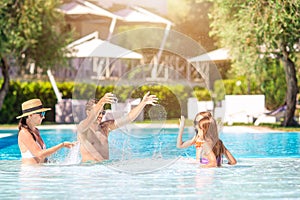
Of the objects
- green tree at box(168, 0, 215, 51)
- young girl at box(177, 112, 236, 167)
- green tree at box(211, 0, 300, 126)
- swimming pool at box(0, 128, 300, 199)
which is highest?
green tree at box(168, 0, 215, 51)

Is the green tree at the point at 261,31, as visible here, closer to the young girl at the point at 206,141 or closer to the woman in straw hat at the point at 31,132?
the young girl at the point at 206,141

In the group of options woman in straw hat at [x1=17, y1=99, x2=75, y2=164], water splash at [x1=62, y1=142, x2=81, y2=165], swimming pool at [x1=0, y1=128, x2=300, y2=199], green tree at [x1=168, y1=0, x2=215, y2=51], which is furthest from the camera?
green tree at [x1=168, y1=0, x2=215, y2=51]

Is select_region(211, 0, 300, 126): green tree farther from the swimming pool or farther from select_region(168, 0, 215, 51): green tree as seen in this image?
select_region(168, 0, 215, 51): green tree

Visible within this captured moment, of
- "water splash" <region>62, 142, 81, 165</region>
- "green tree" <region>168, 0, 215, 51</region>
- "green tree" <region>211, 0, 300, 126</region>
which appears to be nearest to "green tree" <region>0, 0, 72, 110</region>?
"green tree" <region>211, 0, 300, 126</region>

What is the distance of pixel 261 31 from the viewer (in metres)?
17.1

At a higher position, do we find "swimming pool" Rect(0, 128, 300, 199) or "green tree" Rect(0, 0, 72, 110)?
"green tree" Rect(0, 0, 72, 110)

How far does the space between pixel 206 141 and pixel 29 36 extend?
508 inches

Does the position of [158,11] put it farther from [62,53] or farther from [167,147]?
[167,147]

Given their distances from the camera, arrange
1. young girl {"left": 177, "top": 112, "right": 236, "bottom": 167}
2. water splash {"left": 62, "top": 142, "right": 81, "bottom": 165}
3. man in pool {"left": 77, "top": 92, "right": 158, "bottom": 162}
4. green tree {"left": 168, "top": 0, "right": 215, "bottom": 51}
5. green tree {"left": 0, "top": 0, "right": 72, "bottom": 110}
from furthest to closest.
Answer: green tree {"left": 168, "top": 0, "right": 215, "bottom": 51} < green tree {"left": 0, "top": 0, "right": 72, "bottom": 110} < water splash {"left": 62, "top": 142, "right": 81, "bottom": 165} < young girl {"left": 177, "top": 112, "right": 236, "bottom": 167} < man in pool {"left": 77, "top": 92, "right": 158, "bottom": 162}

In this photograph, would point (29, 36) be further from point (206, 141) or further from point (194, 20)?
point (194, 20)

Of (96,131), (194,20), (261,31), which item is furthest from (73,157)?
(194,20)

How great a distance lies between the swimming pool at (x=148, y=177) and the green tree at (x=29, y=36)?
33.0 ft

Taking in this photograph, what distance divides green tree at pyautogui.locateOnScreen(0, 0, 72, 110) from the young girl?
10.9 m

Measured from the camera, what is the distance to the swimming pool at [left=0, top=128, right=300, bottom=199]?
6.83 metres
